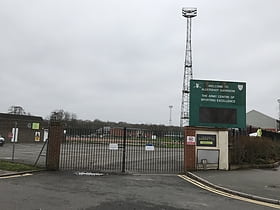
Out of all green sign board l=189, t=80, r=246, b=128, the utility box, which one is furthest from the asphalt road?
green sign board l=189, t=80, r=246, b=128

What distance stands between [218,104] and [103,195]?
32.1 feet

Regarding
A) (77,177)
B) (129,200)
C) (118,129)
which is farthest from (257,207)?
(118,129)

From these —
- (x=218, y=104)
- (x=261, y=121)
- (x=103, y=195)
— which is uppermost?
(x=261, y=121)

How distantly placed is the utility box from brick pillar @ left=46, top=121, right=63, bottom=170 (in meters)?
6.24

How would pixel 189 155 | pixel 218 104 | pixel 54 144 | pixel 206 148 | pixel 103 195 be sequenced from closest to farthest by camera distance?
pixel 103 195
pixel 54 144
pixel 189 155
pixel 206 148
pixel 218 104

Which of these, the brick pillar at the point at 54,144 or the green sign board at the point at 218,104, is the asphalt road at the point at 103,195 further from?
the green sign board at the point at 218,104

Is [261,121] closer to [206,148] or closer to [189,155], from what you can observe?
[206,148]

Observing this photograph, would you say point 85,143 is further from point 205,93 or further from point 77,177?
point 205,93

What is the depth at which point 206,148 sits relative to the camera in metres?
17.0

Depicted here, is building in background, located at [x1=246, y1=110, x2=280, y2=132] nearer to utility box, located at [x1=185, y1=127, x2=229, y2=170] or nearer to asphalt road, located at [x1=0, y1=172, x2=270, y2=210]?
utility box, located at [x1=185, y1=127, x2=229, y2=170]

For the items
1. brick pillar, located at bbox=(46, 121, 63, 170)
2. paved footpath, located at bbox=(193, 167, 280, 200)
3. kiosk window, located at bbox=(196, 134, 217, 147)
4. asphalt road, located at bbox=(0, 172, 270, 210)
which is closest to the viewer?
asphalt road, located at bbox=(0, 172, 270, 210)

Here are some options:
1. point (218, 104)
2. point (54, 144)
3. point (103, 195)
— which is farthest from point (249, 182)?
point (54, 144)

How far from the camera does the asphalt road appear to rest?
8174mm

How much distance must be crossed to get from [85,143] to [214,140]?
696cm
